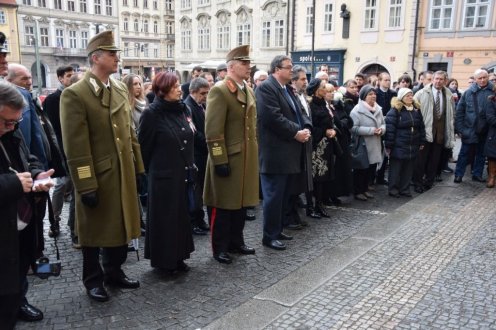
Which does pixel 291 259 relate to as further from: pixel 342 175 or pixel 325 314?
pixel 342 175

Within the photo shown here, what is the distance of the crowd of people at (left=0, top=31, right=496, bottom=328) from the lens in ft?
10.7

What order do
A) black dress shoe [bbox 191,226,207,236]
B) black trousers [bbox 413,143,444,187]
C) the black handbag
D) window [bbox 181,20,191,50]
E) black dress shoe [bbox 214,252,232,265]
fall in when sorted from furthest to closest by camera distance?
window [bbox 181,20,191,50]
black trousers [bbox 413,143,444,187]
the black handbag
black dress shoe [bbox 191,226,207,236]
black dress shoe [bbox 214,252,232,265]

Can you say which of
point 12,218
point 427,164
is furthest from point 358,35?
point 12,218

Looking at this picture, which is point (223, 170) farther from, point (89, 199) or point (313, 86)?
point (313, 86)

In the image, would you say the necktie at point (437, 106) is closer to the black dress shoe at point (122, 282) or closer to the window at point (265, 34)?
the black dress shoe at point (122, 282)

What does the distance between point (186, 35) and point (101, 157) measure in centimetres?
4082

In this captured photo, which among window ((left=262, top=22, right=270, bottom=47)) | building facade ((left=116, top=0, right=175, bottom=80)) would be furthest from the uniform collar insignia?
building facade ((left=116, top=0, right=175, bottom=80))

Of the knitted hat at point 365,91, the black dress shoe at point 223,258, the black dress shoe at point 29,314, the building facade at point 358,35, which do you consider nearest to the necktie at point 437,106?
the knitted hat at point 365,91

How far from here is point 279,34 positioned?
1234 inches

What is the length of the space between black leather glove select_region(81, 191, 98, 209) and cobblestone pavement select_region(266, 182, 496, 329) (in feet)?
5.56

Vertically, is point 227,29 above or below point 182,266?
above

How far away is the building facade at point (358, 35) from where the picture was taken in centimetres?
2408

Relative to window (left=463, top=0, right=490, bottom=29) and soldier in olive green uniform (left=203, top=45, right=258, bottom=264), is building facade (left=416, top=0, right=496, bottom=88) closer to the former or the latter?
window (left=463, top=0, right=490, bottom=29)

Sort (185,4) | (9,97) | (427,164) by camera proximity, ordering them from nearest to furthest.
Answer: (9,97), (427,164), (185,4)
